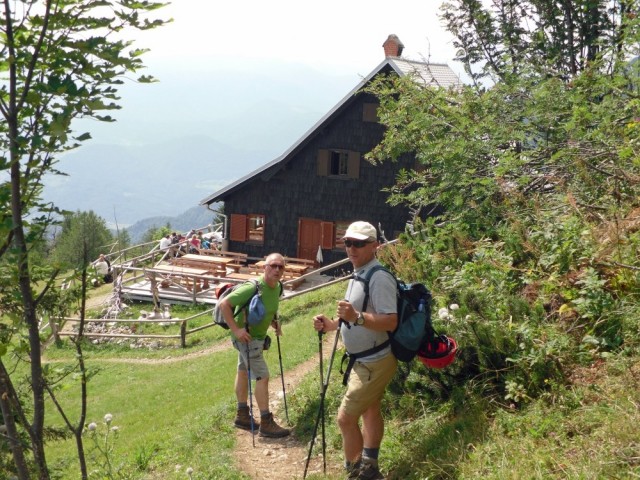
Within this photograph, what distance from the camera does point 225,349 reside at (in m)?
18.1

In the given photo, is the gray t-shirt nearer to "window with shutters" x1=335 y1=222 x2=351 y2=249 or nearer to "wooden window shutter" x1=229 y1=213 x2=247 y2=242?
"window with shutters" x1=335 y1=222 x2=351 y2=249

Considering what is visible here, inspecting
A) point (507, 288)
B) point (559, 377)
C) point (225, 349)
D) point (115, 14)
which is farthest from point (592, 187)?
point (225, 349)

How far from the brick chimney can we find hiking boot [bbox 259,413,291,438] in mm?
24425

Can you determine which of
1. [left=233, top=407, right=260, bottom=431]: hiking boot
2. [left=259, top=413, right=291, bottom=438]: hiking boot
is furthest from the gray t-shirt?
[left=233, top=407, right=260, bottom=431]: hiking boot

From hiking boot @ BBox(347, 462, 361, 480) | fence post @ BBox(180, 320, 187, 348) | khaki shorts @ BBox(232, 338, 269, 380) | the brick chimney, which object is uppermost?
the brick chimney

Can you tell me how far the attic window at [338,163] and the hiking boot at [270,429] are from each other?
2093 cm

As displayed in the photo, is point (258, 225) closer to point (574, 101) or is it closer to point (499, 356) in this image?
point (574, 101)

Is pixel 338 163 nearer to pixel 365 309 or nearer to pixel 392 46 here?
pixel 392 46

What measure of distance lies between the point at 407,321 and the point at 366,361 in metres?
0.48

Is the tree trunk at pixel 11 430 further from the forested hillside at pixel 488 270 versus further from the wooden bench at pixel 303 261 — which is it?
the wooden bench at pixel 303 261

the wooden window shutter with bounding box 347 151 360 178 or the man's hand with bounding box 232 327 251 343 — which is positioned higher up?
the wooden window shutter with bounding box 347 151 360 178

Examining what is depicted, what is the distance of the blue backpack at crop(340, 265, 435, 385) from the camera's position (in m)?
5.67

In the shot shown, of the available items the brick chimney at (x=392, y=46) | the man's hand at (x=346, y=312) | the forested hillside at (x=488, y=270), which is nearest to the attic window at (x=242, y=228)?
the brick chimney at (x=392, y=46)

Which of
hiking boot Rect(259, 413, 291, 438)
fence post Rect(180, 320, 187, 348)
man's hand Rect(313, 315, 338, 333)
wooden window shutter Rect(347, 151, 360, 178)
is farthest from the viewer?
wooden window shutter Rect(347, 151, 360, 178)
